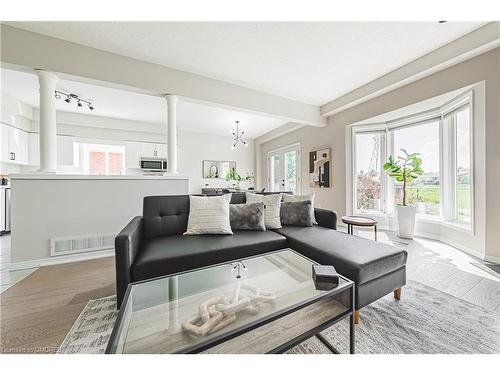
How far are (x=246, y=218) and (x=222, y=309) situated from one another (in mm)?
1244

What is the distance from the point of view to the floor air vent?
236cm

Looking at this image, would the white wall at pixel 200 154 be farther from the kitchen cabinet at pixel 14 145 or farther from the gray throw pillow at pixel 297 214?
the gray throw pillow at pixel 297 214

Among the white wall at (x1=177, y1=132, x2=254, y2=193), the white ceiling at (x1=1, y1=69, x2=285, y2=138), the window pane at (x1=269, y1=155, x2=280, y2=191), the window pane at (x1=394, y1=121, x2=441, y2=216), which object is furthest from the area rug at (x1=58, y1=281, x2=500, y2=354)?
the window pane at (x1=269, y1=155, x2=280, y2=191)

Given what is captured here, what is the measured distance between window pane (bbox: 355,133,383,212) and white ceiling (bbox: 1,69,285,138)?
2099mm

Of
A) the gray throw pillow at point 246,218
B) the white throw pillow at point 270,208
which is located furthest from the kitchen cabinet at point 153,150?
the gray throw pillow at point 246,218

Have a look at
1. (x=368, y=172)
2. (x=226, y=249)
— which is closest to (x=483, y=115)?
(x=368, y=172)

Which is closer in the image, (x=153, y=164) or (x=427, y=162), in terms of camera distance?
(x=427, y=162)

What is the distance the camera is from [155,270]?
1.42 meters

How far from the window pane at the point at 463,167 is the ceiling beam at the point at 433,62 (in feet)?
2.62

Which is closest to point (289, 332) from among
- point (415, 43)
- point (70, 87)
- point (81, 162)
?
point (415, 43)

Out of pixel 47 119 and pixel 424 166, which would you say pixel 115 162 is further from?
pixel 424 166

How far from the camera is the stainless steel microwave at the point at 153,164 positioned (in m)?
5.32

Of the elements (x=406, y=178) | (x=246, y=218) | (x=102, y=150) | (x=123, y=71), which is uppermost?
(x=123, y=71)

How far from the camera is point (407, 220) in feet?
10.6
